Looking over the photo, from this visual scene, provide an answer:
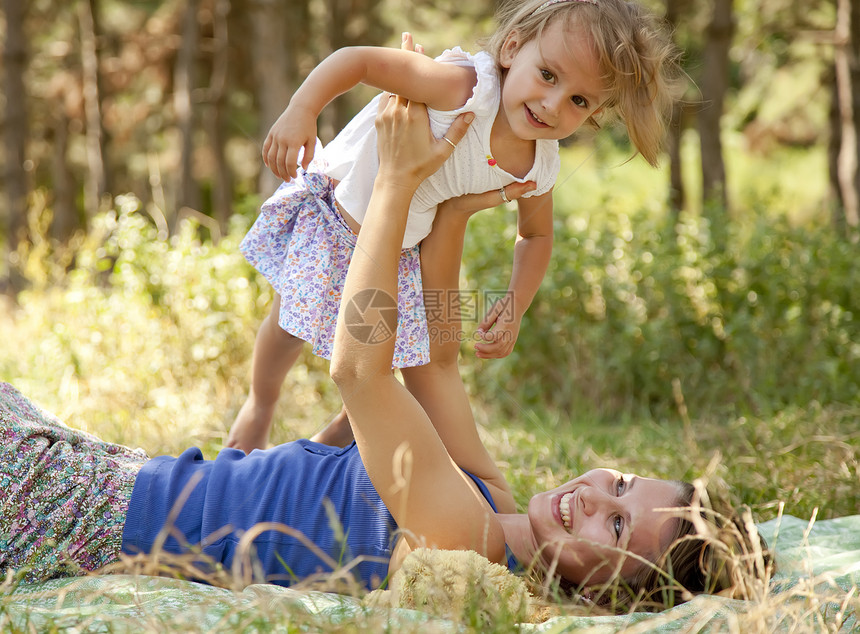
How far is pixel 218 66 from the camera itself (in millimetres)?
10672

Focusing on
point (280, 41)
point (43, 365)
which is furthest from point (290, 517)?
point (280, 41)

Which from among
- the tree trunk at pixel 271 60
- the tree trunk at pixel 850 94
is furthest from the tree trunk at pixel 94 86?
the tree trunk at pixel 850 94

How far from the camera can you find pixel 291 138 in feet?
6.72

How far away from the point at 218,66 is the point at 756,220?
321 inches

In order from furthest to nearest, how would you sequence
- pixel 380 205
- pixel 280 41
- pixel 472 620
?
pixel 280 41 < pixel 380 205 < pixel 472 620

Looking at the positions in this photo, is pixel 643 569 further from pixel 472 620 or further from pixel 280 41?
pixel 280 41

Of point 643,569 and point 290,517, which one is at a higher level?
point 290,517

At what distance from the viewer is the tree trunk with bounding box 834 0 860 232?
601cm

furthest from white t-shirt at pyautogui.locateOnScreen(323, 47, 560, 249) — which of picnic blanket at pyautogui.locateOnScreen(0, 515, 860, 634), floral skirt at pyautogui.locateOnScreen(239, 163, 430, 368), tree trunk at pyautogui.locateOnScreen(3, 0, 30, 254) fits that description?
tree trunk at pyautogui.locateOnScreen(3, 0, 30, 254)

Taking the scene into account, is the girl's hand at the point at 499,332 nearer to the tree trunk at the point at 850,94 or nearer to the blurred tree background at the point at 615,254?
the blurred tree background at the point at 615,254

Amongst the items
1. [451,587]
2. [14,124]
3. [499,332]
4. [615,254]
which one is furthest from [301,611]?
[14,124]

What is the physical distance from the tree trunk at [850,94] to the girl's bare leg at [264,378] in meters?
4.75

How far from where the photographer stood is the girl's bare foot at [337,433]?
2.65 meters

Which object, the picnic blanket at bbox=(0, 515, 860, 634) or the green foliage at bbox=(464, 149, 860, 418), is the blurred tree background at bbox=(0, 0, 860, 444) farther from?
the picnic blanket at bbox=(0, 515, 860, 634)
